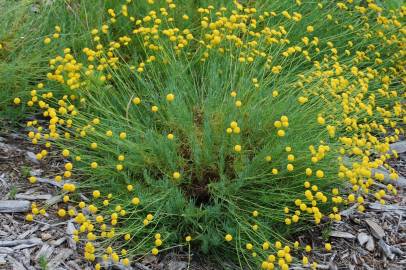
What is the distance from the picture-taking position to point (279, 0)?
4.52 metres

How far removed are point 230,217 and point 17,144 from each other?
1.52 meters

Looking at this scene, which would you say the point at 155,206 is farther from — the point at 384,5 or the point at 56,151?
the point at 384,5

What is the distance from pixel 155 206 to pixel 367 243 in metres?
1.27

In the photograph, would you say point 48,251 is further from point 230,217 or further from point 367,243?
point 367,243

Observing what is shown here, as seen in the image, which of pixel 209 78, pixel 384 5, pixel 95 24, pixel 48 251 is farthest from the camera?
pixel 384 5

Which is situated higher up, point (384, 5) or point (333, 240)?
point (384, 5)

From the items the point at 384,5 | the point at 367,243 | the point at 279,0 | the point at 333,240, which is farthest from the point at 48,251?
the point at 384,5

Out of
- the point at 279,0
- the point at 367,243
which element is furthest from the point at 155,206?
the point at 279,0

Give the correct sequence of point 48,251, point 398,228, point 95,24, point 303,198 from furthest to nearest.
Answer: point 95,24, point 398,228, point 303,198, point 48,251

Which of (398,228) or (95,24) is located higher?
(95,24)

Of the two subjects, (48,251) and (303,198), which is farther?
(303,198)

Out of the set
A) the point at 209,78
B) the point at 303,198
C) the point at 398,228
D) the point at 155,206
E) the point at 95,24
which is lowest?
the point at 398,228

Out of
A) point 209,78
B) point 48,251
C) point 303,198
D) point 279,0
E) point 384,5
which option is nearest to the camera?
point 48,251

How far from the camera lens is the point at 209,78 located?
3.53 metres
